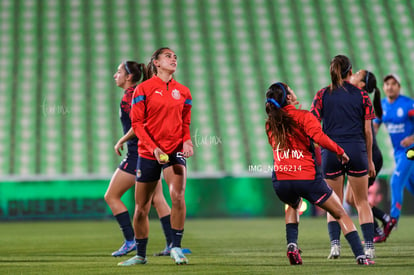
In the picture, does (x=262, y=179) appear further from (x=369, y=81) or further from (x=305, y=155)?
(x=305, y=155)

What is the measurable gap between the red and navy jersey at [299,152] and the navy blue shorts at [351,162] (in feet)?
1.97

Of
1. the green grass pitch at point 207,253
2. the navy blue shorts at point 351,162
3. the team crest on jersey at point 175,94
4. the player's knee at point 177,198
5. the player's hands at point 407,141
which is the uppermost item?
the team crest on jersey at point 175,94

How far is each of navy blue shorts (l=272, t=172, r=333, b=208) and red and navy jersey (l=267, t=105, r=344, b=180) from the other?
0.04 m

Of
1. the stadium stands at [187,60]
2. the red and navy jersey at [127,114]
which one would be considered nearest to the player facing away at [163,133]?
the red and navy jersey at [127,114]

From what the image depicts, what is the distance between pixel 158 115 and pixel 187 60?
15901 mm

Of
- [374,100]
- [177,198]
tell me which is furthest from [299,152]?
[374,100]

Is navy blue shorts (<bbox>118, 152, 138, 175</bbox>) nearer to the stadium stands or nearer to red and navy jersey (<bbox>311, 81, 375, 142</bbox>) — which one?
red and navy jersey (<bbox>311, 81, 375, 142</bbox>)

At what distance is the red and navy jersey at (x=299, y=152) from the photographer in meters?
5.53

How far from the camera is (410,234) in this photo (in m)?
9.50

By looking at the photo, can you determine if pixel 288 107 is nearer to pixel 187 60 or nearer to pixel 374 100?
pixel 374 100

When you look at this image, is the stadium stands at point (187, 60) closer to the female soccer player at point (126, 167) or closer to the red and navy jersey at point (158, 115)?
the female soccer player at point (126, 167)

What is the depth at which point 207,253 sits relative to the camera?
723cm

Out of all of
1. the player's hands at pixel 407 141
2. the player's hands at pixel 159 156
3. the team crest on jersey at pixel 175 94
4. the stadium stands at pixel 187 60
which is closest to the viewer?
the player's hands at pixel 159 156

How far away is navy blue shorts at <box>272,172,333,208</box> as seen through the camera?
5.53 meters
